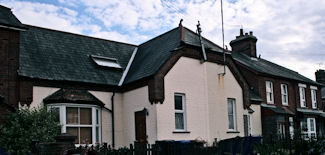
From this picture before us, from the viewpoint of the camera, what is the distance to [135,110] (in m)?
20.2

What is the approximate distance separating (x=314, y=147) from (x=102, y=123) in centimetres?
1277

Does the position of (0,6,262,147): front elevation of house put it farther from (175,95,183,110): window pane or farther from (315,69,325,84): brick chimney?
(315,69,325,84): brick chimney

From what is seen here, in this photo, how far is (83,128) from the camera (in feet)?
61.9

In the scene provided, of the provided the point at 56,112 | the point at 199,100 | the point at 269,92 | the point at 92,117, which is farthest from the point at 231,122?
the point at 56,112

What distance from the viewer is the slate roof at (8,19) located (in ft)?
57.0

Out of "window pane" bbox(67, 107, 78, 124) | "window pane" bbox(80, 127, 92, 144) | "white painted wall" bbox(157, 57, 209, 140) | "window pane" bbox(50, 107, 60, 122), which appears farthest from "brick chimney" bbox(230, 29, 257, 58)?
"window pane" bbox(50, 107, 60, 122)

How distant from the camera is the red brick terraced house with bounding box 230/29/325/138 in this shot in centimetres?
2719

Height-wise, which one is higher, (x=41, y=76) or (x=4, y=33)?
(x=4, y=33)

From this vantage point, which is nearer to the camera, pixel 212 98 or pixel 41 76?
pixel 41 76

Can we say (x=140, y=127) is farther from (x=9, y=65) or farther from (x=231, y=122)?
(x=9, y=65)

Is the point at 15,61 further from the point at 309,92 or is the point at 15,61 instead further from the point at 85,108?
the point at 309,92

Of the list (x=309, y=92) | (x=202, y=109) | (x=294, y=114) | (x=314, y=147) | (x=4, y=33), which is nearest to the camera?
(x=314, y=147)

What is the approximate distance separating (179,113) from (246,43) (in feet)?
50.7

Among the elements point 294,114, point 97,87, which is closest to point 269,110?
point 294,114
